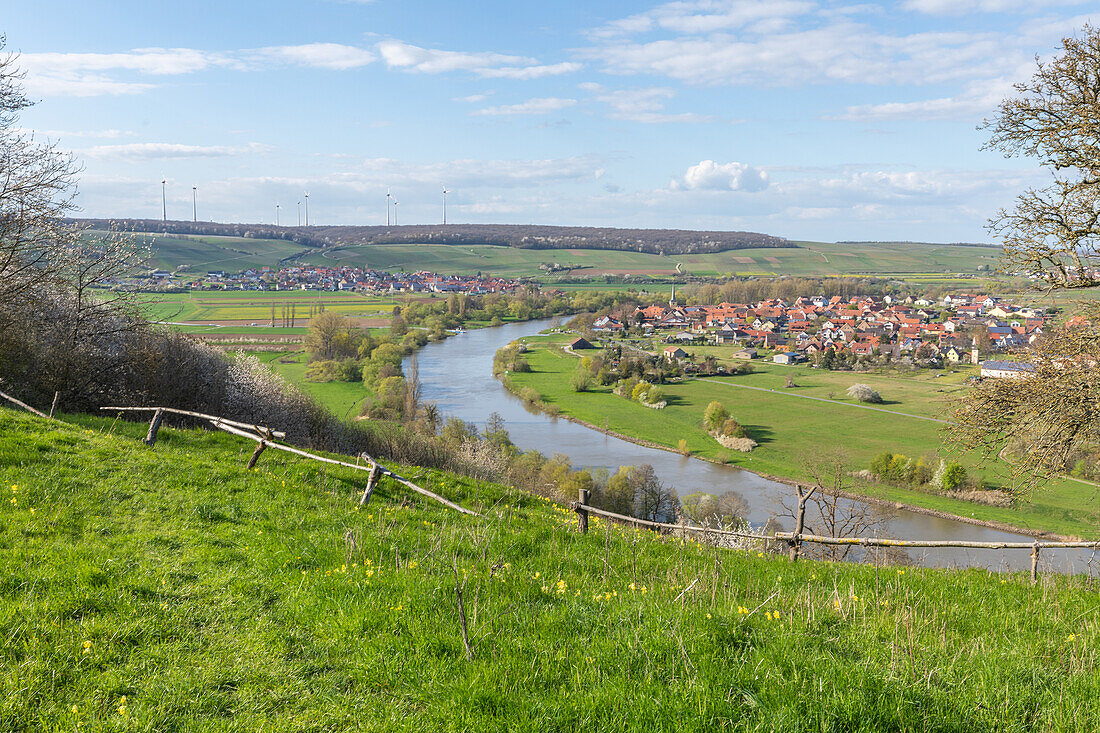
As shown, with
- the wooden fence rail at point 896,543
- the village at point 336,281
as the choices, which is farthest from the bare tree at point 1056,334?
the village at point 336,281

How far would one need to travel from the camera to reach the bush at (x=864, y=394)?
74438 mm

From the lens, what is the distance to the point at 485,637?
461 centimetres


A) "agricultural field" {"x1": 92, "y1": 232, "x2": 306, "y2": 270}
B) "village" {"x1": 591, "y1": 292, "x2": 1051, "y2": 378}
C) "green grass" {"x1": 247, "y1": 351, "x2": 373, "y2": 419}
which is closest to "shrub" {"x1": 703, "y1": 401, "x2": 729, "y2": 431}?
"village" {"x1": 591, "y1": 292, "x2": 1051, "y2": 378}

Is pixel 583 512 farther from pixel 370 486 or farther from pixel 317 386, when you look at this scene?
pixel 317 386

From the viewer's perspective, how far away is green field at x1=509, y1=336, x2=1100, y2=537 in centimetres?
4362

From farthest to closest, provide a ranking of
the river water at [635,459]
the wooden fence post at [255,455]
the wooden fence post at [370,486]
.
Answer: the river water at [635,459] < the wooden fence post at [255,455] < the wooden fence post at [370,486]

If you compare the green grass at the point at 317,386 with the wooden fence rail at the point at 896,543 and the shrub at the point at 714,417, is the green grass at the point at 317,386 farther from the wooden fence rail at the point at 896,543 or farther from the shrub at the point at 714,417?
→ the wooden fence rail at the point at 896,543

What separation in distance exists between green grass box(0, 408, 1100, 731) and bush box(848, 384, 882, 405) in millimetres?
72659

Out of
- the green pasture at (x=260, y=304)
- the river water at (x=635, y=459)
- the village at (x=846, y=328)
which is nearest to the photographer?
the river water at (x=635, y=459)

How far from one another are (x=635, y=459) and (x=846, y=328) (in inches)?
3262

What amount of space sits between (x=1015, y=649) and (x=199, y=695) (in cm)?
562

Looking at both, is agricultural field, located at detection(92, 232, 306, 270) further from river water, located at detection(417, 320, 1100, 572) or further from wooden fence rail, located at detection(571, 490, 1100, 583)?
wooden fence rail, located at detection(571, 490, 1100, 583)

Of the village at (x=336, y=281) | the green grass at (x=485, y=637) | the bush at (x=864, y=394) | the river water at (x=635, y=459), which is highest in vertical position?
the village at (x=336, y=281)

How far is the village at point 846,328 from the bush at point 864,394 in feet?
39.7
